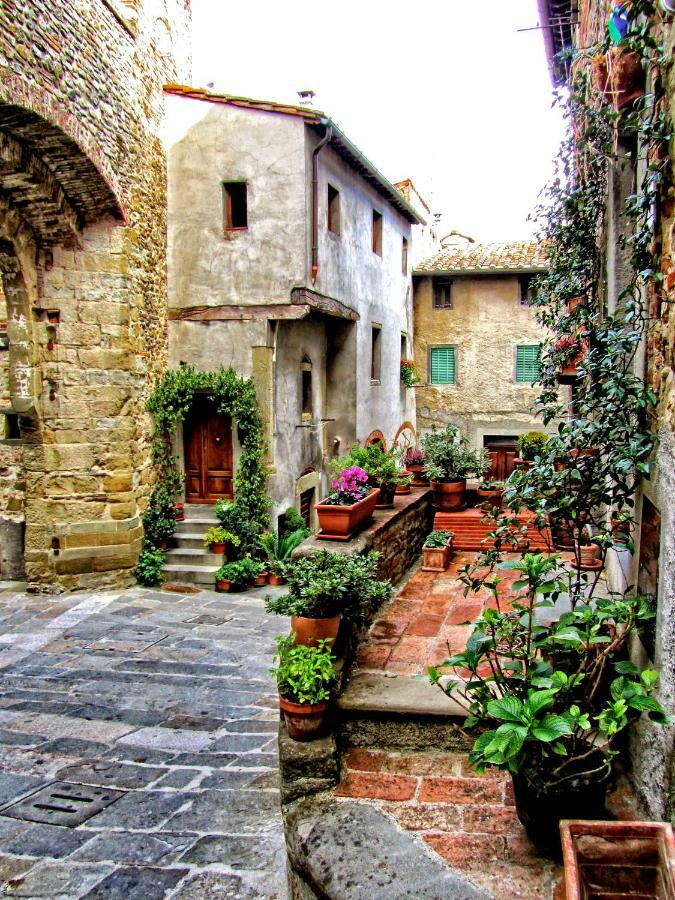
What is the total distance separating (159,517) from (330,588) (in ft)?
24.4

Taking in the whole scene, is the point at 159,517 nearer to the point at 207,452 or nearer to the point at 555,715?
the point at 207,452

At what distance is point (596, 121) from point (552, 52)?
5142 millimetres

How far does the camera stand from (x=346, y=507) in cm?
562

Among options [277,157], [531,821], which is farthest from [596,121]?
[277,157]

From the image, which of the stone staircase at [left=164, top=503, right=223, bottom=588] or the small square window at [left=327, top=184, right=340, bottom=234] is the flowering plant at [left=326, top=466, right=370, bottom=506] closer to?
the stone staircase at [left=164, top=503, right=223, bottom=588]

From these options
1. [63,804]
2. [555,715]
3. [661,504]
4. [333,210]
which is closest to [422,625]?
[63,804]

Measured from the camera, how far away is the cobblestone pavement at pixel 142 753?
3.81 metres

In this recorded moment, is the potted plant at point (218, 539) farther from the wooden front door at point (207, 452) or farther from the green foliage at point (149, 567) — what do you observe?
the wooden front door at point (207, 452)

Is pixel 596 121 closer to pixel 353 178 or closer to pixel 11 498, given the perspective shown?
pixel 11 498

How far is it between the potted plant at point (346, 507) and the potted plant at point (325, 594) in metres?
1.10

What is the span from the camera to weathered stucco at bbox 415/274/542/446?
18656mm

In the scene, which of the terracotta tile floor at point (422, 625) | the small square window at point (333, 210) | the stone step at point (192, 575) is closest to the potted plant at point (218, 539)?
the stone step at point (192, 575)

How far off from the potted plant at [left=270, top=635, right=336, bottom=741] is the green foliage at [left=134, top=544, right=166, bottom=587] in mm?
7197

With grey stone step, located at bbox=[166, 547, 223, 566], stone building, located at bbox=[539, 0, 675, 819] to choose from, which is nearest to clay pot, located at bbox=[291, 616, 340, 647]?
stone building, located at bbox=[539, 0, 675, 819]
